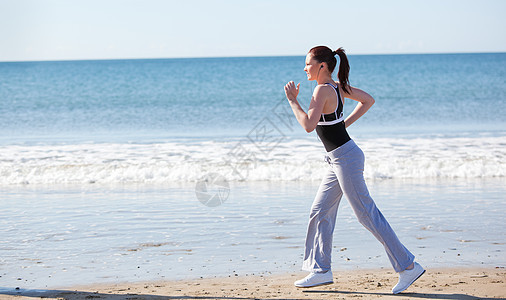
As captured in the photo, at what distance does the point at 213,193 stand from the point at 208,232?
257cm

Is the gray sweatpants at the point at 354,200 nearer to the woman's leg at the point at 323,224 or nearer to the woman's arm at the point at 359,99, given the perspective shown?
the woman's leg at the point at 323,224

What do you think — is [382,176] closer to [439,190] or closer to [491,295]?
[439,190]

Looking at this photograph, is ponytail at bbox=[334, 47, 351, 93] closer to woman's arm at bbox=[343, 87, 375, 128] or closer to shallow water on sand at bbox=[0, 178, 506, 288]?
woman's arm at bbox=[343, 87, 375, 128]

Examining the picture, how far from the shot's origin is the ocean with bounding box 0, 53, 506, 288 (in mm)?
5355

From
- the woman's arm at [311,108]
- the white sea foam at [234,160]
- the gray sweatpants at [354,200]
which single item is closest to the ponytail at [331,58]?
the woman's arm at [311,108]

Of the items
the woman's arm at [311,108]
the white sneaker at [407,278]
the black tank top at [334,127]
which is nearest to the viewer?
the woman's arm at [311,108]

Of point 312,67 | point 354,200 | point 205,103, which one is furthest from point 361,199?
point 205,103

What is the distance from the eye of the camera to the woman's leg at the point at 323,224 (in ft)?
13.9

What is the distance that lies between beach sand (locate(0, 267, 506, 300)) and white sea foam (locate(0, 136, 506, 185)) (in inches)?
224

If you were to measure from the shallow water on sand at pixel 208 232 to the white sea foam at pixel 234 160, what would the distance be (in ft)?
4.52

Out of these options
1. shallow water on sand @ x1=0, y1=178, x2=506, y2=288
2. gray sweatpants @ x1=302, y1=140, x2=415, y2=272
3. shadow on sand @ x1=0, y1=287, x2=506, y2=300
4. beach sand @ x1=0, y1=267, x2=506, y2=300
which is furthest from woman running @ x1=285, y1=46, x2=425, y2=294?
shallow water on sand @ x1=0, y1=178, x2=506, y2=288

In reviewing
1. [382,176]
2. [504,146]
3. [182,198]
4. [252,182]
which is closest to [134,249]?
[182,198]

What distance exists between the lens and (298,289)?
14.2 feet

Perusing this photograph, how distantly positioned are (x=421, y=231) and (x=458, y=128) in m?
14.9
